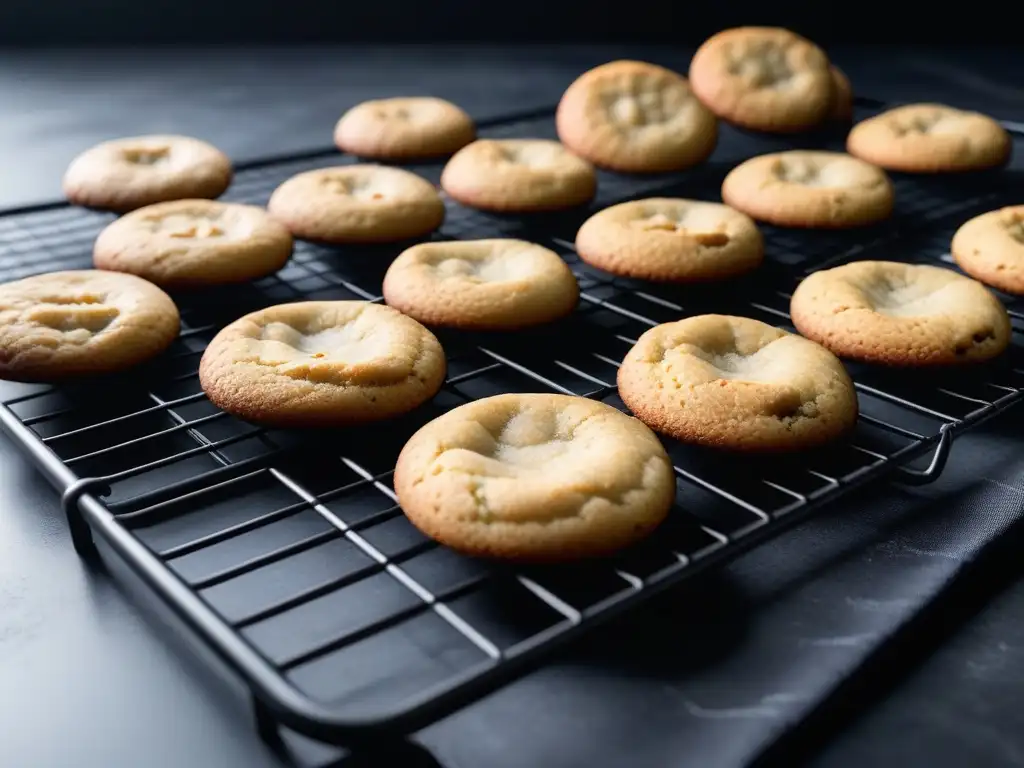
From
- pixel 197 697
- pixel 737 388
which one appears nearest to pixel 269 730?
pixel 197 697

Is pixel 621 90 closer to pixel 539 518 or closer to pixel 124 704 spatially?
pixel 539 518

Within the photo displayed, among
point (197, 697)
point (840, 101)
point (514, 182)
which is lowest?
point (197, 697)

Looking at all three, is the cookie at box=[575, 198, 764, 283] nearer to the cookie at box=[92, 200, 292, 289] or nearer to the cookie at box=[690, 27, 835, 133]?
the cookie at box=[92, 200, 292, 289]

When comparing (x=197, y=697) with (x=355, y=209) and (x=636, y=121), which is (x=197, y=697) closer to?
(x=355, y=209)

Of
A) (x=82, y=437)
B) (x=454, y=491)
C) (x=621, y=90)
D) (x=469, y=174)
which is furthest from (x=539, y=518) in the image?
(x=621, y=90)

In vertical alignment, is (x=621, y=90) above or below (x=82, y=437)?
above

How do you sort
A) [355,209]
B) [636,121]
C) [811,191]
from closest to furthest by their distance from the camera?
1. [355,209]
2. [811,191]
3. [636,121]

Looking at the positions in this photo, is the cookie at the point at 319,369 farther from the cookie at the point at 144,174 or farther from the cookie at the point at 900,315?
the cookie at the point at 144,174

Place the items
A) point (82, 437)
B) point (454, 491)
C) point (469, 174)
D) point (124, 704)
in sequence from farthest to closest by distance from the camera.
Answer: point (469, 174)
point (82, 437)
point (454, 491)
point (124, 704)
